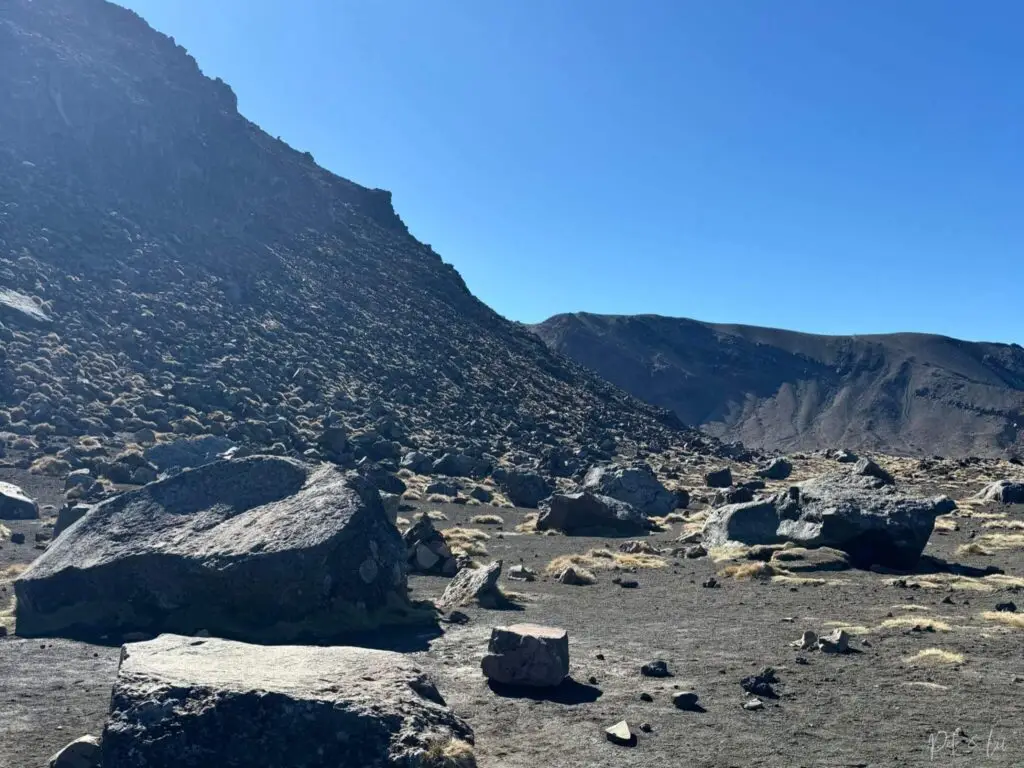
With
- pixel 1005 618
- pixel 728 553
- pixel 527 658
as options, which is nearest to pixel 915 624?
pixel 1005 618

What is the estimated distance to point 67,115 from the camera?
67.1 m

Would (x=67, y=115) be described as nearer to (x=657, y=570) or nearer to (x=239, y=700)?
(x=657, y=570)

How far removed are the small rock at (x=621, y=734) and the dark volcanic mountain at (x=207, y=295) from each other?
30004 mm

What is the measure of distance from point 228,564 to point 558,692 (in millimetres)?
4848

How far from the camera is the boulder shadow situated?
8.73 m

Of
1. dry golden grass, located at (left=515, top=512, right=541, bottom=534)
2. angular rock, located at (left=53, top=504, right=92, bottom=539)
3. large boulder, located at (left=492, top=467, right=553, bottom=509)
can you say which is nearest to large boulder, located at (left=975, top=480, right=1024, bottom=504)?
large boulder, located at (left=492, top=467, right=553, bottom=509)

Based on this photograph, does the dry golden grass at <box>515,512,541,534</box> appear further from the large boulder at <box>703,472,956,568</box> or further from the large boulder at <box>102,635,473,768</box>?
the large boulder at <box>102,635,473,768</box>

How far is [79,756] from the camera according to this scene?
6.56m

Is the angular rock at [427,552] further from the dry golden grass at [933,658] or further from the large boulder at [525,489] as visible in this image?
the large boulder at [525,489]

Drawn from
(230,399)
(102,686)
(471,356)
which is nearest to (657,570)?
(102,686)

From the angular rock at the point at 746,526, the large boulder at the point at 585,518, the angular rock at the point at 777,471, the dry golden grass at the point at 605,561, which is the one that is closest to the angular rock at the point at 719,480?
the angular rock at the point at 777,471

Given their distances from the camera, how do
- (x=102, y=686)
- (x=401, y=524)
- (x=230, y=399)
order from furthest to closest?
1. (x=230, y=399)
2. (x=401, y=524)
3. (x=102, y=686)

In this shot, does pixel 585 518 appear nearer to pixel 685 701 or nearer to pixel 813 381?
pixel 685 701

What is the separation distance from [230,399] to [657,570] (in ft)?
96.6
